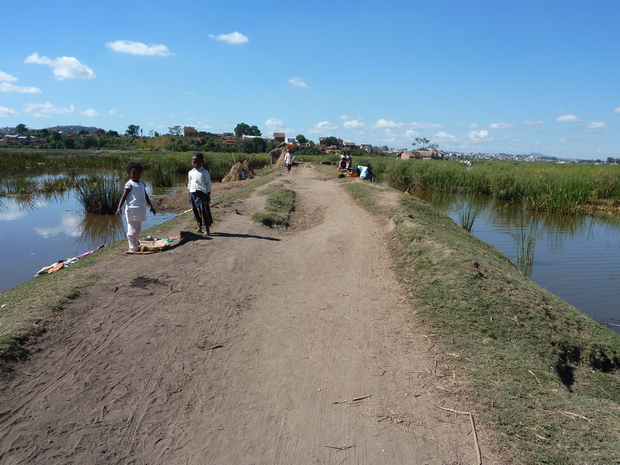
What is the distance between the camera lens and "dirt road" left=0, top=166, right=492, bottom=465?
9.57ft

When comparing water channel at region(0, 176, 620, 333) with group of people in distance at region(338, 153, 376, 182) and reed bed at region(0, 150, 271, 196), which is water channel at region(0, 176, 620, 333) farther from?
group of people in distance at region(338, 153, 376, 182)

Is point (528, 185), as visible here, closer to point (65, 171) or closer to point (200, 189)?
point (200, 189)

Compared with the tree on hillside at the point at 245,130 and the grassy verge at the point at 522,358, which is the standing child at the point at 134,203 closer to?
the grassy verge at the point at 522,358

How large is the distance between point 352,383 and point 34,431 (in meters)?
2.39

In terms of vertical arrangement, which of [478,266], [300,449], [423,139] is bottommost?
[300,449]

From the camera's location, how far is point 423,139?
283ft

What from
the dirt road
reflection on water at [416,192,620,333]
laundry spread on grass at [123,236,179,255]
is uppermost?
laundry spread on grass at [123,236,179,255]

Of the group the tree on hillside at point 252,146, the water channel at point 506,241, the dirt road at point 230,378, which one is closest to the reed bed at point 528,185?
the water channel at point 506,241

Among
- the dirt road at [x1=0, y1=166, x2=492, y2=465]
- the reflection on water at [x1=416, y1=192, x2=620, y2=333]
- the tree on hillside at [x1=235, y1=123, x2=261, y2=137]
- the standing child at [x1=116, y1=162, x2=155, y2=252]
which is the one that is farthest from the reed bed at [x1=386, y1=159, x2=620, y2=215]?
the tree on hillside at [x1=235, y1=123, x2=261, y2=137]

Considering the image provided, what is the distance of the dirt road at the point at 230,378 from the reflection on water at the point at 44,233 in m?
4.14

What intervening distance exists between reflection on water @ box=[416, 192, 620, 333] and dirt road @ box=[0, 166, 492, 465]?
4.42m

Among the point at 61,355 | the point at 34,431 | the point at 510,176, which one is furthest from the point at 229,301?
the point at 510,176

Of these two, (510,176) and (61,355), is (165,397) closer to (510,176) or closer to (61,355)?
(61,355)

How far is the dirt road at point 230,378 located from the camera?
2916 mm
